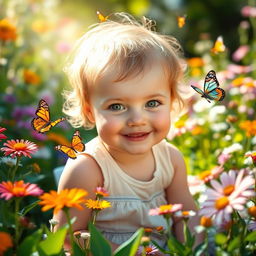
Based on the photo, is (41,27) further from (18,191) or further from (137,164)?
(18,191)

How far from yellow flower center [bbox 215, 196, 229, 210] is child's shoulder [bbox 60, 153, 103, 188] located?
0.67 m

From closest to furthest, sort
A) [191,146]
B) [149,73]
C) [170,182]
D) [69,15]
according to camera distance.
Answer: [149,73] → [170,182] → [191,146] → [69,15]

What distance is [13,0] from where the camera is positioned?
420 cm

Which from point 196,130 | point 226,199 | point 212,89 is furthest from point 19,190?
point 196,130

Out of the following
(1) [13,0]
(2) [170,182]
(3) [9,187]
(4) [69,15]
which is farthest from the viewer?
(4) [69,15]

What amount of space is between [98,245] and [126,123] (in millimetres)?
525

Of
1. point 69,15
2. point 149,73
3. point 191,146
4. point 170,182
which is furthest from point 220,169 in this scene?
point 69,15

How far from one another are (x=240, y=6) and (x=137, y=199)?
490cm

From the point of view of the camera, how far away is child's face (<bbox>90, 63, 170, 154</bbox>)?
1856 mm

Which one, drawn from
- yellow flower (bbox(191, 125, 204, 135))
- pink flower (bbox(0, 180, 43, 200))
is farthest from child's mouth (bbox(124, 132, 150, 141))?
yellow flower (bbox(191, 125, 204, 135))

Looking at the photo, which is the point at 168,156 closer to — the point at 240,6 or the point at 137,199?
the point at 137,199

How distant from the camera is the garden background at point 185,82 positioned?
2.59 meters

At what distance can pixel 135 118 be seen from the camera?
185 cm

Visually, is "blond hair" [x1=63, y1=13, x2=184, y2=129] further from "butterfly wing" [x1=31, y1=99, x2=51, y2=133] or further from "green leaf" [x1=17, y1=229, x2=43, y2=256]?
"green leaf" [x1=17, y1=229, x2=43, y2=256]
